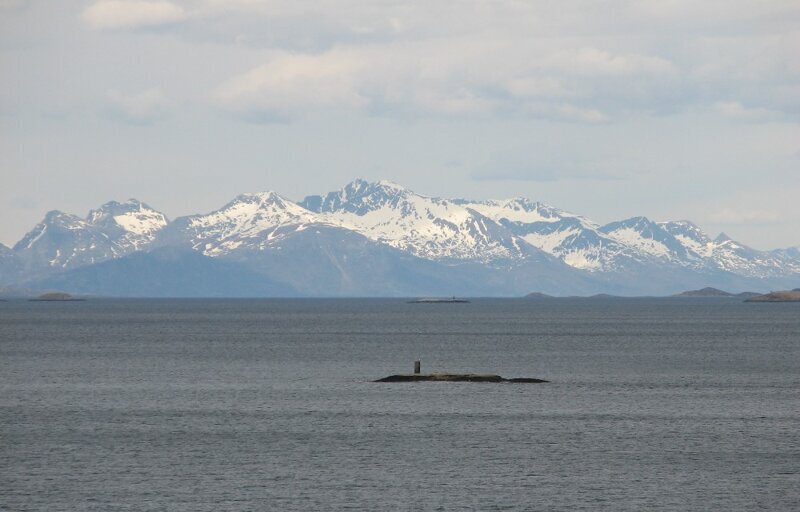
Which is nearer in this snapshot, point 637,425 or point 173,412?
point 637,425

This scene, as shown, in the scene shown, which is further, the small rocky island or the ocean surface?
the small rocky island

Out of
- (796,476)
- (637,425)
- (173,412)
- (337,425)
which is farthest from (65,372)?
(796,476)

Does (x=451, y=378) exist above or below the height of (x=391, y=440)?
above

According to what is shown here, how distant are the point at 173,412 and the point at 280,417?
892 centimetres

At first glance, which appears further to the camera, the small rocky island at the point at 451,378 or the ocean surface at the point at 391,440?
the small rocky island at the point at 451,378

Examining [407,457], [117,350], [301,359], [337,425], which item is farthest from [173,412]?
[117,350]

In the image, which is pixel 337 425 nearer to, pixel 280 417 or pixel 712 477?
pixel 280 417

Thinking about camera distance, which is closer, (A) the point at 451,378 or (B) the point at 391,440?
(B) the point at 391,440

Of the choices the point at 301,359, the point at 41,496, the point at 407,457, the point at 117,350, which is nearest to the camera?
the point at 41,496

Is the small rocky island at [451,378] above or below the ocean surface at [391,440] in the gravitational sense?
above

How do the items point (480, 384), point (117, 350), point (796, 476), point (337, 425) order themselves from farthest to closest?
point (117, 350) → point (480, 384) → point (337, 425) → point (796, 476)

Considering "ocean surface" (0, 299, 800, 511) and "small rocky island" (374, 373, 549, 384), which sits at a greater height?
"small rocky island" (374, 373, 549, 384)

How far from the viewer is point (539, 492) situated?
207 ft

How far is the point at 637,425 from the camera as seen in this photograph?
89250 mm
